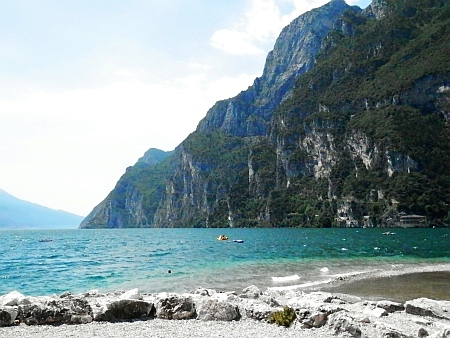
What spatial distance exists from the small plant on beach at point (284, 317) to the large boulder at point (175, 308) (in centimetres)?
232

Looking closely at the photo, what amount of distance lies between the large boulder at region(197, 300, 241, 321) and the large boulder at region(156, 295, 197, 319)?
1.02 ft

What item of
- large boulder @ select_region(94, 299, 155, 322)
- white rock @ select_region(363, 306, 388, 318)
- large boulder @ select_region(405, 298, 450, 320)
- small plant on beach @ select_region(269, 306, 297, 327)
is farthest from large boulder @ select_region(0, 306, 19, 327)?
large boulder @ select_region(405, 298, 450, 320)

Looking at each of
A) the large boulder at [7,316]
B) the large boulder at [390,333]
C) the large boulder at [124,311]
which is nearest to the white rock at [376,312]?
the large boulder at [390,333]

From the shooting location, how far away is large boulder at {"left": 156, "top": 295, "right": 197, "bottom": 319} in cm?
1305

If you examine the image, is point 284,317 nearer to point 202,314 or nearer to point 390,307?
point 202,314

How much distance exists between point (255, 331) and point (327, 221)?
182 m

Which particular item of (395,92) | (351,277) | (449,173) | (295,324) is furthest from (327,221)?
(295,324)

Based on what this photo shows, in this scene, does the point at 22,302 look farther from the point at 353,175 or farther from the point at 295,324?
the point at 353,175

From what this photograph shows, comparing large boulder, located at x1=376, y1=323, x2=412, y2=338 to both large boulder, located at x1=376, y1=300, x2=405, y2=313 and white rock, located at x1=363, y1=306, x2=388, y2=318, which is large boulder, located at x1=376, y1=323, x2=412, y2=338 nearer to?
white rock, located at x1=363, y1=306, x2=388, y2=318

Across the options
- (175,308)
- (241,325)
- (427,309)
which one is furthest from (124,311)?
(427,309)

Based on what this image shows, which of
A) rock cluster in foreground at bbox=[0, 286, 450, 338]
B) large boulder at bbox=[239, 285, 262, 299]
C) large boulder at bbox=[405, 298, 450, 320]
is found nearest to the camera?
rock cluster in foreground at bbox=[0, 286, 450, 338]

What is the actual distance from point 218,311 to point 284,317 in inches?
77.0

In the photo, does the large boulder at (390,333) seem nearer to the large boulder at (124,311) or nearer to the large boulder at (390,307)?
the large boulder at (390,307)

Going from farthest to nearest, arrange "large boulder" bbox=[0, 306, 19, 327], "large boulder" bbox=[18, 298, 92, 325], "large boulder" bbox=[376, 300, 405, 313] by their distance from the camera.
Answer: "large boulder" bbox=[376, 300, 405, 313]
"large boulder" bbox=[18, 298, 92, 325]
"large boulder" bbox=[0, 306, 19, 327]
